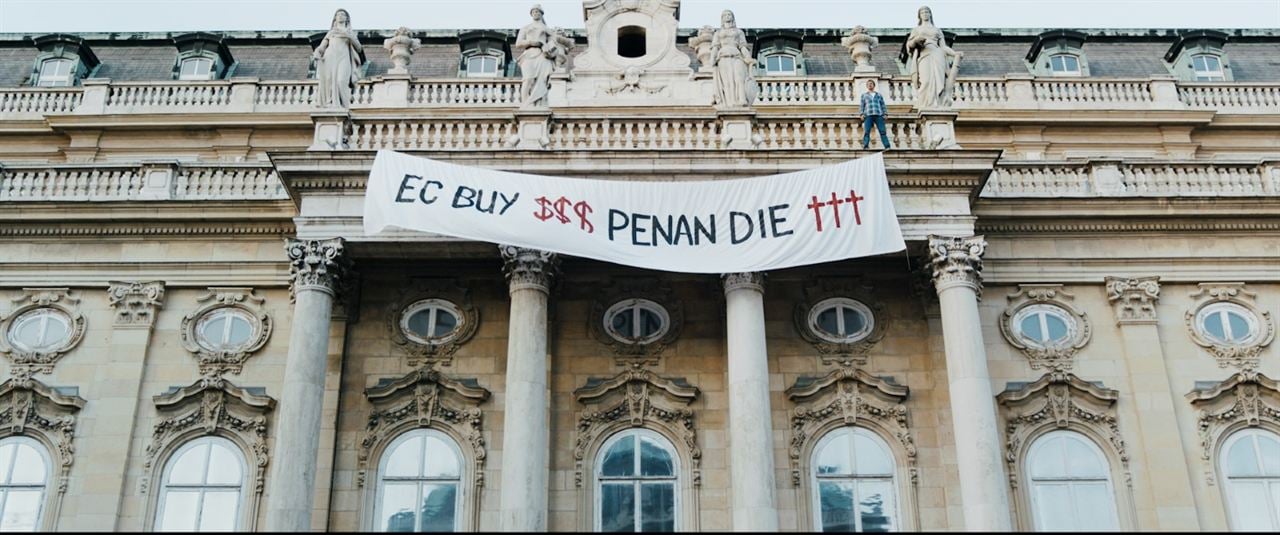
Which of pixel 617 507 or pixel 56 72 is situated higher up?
pixel 56 72

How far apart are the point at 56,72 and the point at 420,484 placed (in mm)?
15477

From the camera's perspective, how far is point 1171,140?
29.0 m

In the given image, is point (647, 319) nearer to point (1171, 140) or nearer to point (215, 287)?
point (215, 287)

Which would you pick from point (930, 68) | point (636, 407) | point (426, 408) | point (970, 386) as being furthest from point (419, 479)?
point (930, 68)

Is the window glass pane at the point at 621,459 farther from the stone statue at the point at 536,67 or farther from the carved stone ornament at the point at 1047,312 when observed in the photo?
the carved stone ornament at the point at 1047,312

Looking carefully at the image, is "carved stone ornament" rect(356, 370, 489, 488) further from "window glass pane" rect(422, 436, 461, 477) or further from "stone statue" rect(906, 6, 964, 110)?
"stone statue" rect(906, 6, 964, 110)

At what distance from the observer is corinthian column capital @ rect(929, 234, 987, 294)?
2192 cm

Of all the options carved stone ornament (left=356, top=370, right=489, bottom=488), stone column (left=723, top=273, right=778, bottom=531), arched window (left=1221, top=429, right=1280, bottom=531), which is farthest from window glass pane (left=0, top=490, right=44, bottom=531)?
arched window (left=1221, top=429, right=1280, bottom=531)

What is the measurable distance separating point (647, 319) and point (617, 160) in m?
2.82

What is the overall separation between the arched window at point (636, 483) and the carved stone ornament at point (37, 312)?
29.5ft

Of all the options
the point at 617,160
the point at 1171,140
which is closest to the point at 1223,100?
the point at 1171,140

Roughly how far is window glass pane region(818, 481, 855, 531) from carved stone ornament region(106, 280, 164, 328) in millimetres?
11274

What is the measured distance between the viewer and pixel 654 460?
882 inches

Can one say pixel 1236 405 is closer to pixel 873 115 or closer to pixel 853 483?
pixel 853 483
